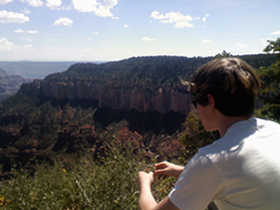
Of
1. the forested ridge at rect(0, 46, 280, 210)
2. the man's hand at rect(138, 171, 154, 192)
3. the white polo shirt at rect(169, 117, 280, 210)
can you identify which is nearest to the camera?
the white polo shirt at rect(169, 117, 280, 210)

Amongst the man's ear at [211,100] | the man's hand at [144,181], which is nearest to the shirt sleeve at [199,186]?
the man's ear at [211,100]

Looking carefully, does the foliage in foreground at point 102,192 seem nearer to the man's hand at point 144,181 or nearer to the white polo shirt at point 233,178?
the man's hand at point 144,181

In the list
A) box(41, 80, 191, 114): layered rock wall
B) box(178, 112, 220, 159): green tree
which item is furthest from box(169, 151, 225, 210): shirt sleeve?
box(41, 80, 191, 114): layered rock wall

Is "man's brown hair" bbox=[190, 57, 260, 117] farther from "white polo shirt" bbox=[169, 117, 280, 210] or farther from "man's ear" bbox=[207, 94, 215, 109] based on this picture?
"white polo shirt" bbox=[169, 117, 280, 210]

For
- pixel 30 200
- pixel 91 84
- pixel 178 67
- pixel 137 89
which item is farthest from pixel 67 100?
pixel 30 200

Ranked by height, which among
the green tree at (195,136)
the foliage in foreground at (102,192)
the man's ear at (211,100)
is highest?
the man's ear at (211,100)

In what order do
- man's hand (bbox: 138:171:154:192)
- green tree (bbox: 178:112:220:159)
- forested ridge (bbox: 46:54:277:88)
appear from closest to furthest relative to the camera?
1. man's hand (bbox: 138:171:154:192)
2. green tree (bbox: 178:112:220:159)
3. forested ridge (bbox: 46:54:277:88)

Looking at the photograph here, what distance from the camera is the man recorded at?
0.97m

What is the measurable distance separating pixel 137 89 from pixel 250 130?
3935 centimetres

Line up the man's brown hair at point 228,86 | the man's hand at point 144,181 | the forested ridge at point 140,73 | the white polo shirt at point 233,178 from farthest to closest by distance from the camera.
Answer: the forested ridge at point 140,73
the man's hand at point 144,181
the man's brown hair at point 228,86
the white polo shirt at point 233,178

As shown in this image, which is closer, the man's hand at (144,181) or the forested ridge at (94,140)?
the man's hand at (144,181)

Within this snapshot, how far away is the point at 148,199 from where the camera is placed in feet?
3.99

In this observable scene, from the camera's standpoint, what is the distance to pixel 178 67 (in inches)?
1622

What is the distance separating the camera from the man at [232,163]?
0.97 m
